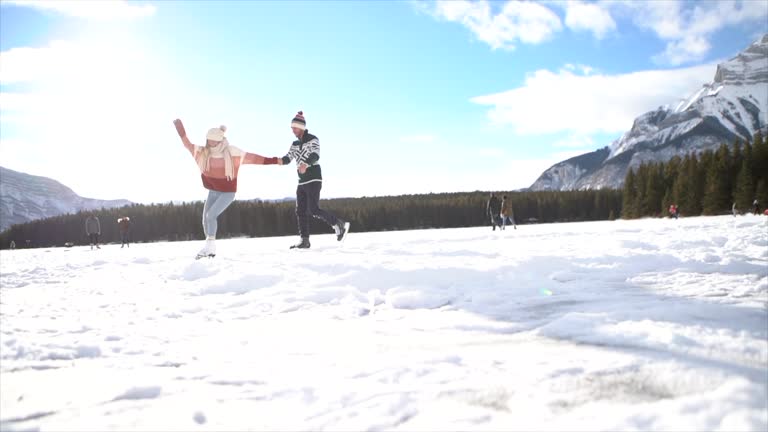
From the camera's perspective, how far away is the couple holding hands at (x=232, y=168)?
Answer: 6.93m

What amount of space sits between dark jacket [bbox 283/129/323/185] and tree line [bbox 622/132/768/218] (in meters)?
55.6

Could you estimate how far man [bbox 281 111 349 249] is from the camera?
7477 millimetres

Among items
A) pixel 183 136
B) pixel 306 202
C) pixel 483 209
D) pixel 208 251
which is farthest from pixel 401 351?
pixel 483 209

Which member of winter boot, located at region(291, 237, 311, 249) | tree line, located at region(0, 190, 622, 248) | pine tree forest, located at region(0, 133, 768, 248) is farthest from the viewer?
tree line, located at region(0, 190, 622, 248)

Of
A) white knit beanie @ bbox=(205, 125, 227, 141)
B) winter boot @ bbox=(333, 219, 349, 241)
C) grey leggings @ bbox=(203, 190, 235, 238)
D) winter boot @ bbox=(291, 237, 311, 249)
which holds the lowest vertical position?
winter boot @ bbox=(291, 237, 311, 249)

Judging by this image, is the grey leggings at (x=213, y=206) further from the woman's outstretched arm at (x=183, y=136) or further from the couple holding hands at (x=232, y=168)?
the woman's outstretched arm at (x=183, y=136)

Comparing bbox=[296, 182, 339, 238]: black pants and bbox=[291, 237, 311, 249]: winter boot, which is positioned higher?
bbox=[296, 182, 339, 238]: black pants

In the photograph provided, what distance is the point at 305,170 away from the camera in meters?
7.47

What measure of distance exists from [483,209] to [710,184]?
39.3 m

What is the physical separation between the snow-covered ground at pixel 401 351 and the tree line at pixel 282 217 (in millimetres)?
59841

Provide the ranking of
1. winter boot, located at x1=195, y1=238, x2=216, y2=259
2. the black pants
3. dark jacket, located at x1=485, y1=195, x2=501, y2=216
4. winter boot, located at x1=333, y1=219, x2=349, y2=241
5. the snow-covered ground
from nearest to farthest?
the snow-covered ground < winter boot, located at x1=195, y1=238, x2=216, y2=259 < the black pants < winter boot, located at x1=333, y1=219, x2=349, y2=241 < dark jacket, located at x1=485, y1=195, x2=501, y2=216

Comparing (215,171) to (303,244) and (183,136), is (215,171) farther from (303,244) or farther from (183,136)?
(303,244)

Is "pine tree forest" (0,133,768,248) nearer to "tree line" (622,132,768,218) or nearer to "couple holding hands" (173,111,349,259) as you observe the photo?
"tree line" (622,132,768,218)

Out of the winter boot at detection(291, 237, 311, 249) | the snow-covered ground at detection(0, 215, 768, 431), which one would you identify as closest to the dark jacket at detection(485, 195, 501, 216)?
the winter boot at detection(291, 237, 311, 249)
